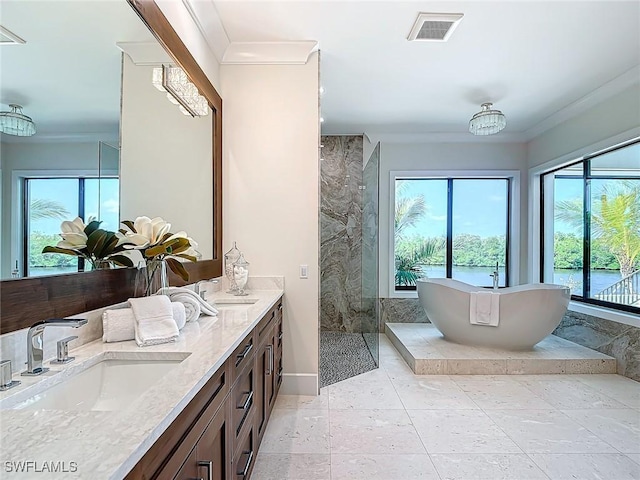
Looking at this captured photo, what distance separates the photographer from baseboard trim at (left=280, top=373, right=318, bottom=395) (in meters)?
3.27

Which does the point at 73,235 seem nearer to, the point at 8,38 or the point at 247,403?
the point at 8,38

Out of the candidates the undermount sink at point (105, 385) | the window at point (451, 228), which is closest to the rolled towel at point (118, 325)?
the undermount sink at point (105, 385)

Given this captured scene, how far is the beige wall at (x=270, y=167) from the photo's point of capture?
10.7 feet

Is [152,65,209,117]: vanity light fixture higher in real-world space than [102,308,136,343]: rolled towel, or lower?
higher

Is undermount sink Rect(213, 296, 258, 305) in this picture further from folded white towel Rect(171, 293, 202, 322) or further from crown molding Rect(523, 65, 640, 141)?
crown molding Rect(523, 65, 640, 141)

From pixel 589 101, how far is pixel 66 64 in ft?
15.5

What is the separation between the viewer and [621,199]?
161 inches

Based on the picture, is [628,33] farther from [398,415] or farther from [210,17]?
[398,415]

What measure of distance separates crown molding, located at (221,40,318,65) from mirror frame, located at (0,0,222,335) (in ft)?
1.53

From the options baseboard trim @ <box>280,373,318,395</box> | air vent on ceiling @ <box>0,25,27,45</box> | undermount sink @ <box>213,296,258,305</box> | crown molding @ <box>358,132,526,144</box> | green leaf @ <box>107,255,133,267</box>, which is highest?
crown molding @ <box>358,132,526,144</box>

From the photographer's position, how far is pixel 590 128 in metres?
4.24

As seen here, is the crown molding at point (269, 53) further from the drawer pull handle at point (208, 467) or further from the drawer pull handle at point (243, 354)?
the drawer pull handle at point (208, 467)

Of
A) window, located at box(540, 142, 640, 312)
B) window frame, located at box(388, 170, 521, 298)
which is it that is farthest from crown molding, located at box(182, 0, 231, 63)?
window, located at box(540, 142, 640, 312)

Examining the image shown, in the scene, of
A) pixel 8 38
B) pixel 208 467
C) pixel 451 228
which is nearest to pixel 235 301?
pixel 208 467
